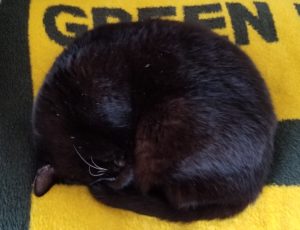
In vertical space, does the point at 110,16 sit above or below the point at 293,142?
above

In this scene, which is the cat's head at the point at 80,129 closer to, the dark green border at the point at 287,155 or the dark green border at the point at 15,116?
the dark green border at the point at 15,116

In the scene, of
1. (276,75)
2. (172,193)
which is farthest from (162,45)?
(276,75)

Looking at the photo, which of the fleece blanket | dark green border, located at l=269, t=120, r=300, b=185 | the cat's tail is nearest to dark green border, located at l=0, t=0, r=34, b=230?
the fleece blanket

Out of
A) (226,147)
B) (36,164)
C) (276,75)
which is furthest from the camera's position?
(276,75)

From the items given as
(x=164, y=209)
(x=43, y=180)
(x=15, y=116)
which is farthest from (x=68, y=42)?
(x=164, y=209)

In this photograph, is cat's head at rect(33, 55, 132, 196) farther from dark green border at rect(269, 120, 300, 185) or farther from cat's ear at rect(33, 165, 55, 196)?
dark green border at rect(269, 120, 300, 185)

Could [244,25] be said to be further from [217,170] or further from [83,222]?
[83,222]

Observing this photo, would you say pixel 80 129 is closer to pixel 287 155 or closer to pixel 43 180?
pixel 43 180
